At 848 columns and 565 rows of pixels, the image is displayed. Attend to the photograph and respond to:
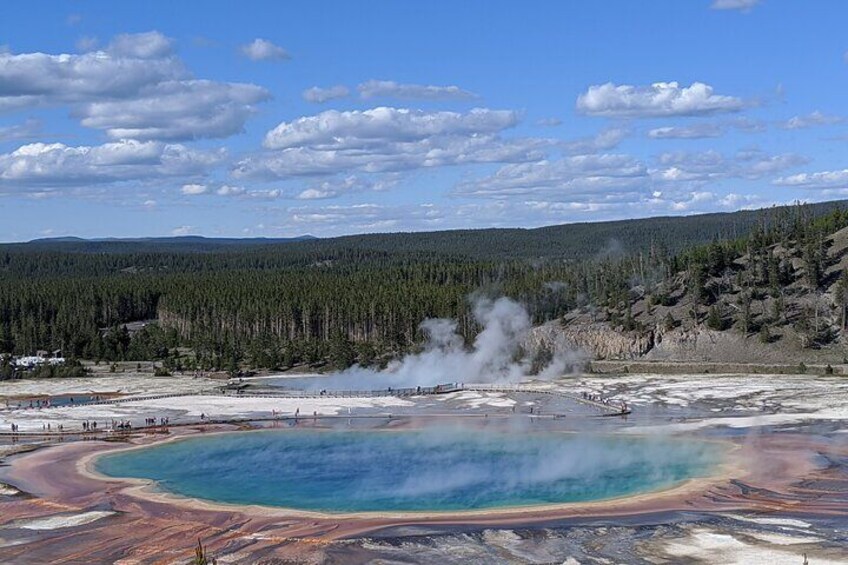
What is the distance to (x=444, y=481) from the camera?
1857 inches

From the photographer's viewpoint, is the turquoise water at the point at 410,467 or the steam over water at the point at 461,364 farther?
the steam over water at the point at 461,364

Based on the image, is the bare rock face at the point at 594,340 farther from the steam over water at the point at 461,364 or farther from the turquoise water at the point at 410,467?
the turquoise water at the point at 410,467

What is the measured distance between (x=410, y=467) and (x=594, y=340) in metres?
48.2

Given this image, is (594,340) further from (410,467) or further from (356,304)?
(410,467)

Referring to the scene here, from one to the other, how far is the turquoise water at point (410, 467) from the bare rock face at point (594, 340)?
114 feet

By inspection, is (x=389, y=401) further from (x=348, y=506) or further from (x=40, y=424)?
(x=348, y=506)

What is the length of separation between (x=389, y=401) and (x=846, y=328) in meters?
40.5

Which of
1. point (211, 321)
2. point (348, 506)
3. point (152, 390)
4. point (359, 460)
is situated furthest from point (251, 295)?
point (348, 506)

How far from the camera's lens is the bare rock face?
303 feet

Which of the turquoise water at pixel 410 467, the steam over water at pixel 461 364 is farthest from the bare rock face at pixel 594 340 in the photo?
the turquoise water at pixel 410 467

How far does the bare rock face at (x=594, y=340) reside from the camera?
92.4 m

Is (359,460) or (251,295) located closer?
(359,460)

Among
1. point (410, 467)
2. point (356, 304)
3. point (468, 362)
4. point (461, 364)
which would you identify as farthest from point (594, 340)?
point (410, 467)

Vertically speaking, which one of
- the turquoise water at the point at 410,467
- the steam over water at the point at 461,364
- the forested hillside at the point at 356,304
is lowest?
the turquoise water at the point at 410,467
